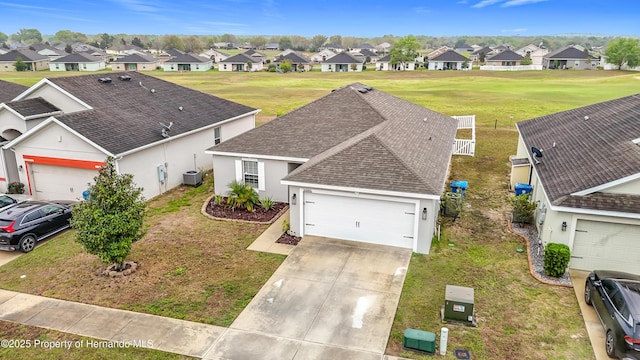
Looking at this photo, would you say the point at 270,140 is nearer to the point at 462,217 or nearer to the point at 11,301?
the point at 462,217

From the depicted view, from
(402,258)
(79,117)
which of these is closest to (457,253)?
(402,258)

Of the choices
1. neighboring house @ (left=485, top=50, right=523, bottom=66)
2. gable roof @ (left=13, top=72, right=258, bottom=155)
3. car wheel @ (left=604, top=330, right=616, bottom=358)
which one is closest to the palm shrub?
gable roof @ (left=13, top=72, right=258, bottom=155)

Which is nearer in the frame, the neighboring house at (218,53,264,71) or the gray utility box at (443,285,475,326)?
the gray utility box at (443,285,475,326)

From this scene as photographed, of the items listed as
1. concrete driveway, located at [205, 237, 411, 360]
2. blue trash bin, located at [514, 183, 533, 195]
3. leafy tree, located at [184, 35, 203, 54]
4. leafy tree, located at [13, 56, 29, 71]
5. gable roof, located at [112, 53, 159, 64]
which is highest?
leafy tree, located at [184, 35, 203, 54]

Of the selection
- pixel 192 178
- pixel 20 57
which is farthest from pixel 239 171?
pixel 20 57

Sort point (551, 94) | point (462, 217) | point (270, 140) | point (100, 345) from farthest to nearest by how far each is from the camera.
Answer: point (551, 94)
point (270, 140)
point (462, 217)
point (100, 345)

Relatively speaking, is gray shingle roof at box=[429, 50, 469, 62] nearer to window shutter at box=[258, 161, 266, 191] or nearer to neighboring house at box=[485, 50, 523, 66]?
neighboring house at box=[485, 50, 523, 66]
